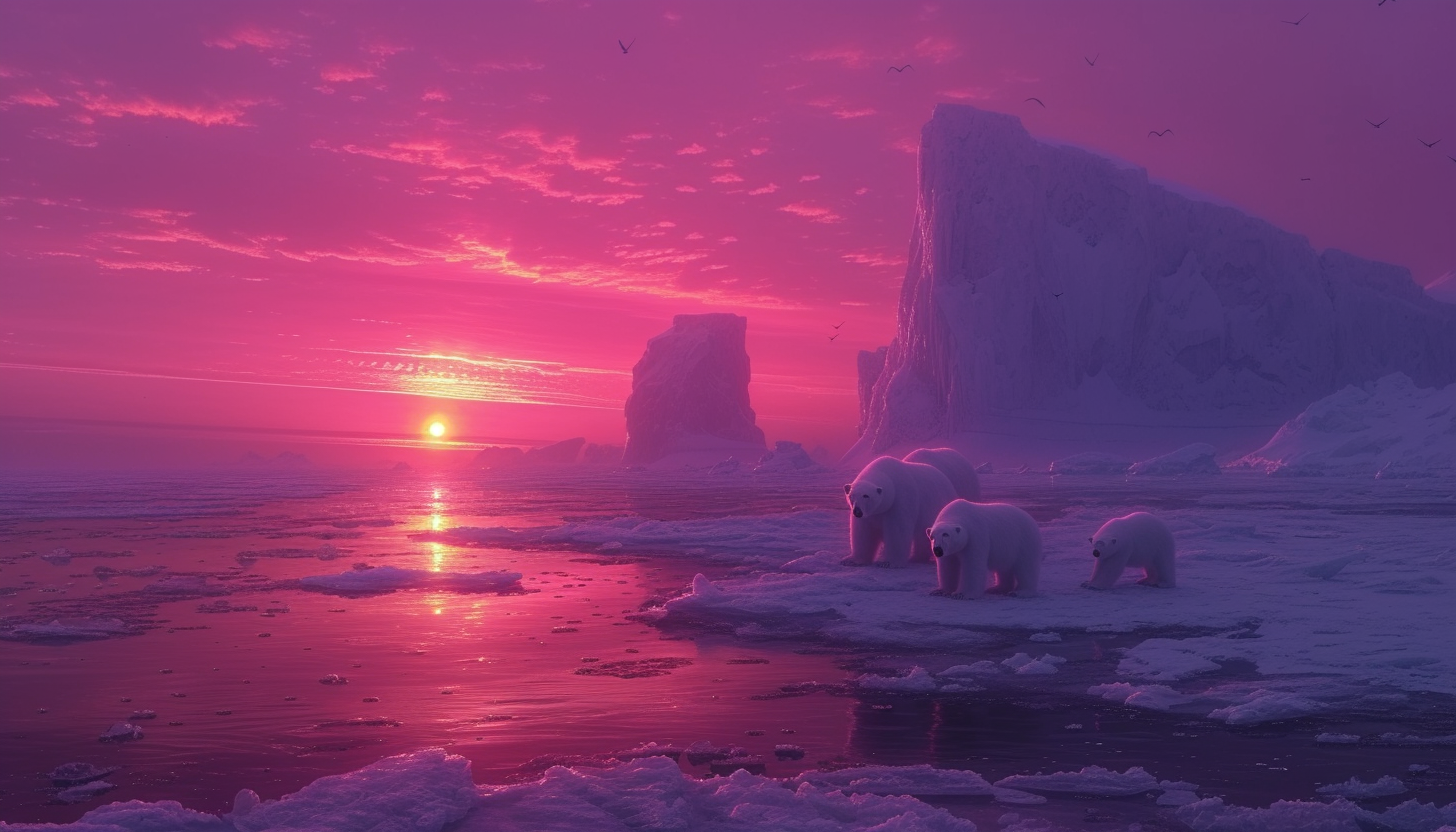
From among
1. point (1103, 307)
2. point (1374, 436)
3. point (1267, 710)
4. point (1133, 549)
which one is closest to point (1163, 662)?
point (1267, 710)

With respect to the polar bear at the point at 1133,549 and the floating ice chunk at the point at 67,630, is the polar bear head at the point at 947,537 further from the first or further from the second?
the floating ice chunk at the point at 67,630

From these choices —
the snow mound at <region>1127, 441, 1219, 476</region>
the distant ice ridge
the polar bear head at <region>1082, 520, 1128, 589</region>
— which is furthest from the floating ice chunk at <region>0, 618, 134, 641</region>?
the snow mound at <region>1127, 441, 1219, 476</region>

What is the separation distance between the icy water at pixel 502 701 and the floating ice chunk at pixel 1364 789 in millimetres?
122

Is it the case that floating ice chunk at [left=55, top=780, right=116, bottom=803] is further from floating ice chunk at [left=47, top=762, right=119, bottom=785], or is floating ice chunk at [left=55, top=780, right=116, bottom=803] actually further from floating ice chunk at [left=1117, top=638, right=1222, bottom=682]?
floating ice chunk at [left=1117, top=638, right=1222, bottom=682]

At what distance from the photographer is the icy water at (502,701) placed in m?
5.69

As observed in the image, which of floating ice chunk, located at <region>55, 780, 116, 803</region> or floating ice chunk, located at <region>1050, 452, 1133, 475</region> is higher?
floating ice chunk, located at <region>1050, 452, 1133, 475</region>

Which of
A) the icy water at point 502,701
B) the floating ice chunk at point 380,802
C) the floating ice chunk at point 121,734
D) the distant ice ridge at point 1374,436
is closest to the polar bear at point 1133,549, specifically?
the icy water at point 502,701

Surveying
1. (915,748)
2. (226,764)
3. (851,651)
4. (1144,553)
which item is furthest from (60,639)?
(1144,553)

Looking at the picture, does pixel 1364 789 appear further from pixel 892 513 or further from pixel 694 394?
pixel 694 394

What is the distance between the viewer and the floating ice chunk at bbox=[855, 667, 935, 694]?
25.0 ft

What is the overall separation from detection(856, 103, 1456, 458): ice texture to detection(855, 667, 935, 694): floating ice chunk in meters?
52.0

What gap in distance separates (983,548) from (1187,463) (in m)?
42.3

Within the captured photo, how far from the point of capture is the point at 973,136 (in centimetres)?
6012

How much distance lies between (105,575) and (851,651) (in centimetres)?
992
